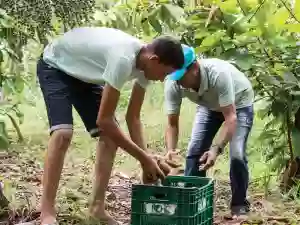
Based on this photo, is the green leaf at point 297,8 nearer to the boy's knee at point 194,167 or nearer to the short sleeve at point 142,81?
the short sleeve at point 142,81

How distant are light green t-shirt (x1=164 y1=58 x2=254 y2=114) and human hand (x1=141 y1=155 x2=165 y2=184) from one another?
0.75 metres

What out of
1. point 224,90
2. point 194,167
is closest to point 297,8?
point 224,90

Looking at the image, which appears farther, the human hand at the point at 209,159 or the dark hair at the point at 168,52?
the human hand at the point at 209,159

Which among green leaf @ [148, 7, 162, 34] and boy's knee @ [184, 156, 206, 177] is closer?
green leaf @ [148, 7, 162, 34]

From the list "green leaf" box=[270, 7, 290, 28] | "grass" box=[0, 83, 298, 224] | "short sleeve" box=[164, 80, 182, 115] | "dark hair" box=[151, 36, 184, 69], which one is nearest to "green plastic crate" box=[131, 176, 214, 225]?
"dark hair" box=[151, 36, 184, 69]

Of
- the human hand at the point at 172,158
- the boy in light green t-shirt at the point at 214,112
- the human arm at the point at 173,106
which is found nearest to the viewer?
the human hand at the point at 172,158

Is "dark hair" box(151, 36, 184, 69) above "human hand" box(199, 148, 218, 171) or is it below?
above

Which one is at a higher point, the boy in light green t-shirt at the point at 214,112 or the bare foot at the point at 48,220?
the boy in light green t-shirt at the point at 214,112

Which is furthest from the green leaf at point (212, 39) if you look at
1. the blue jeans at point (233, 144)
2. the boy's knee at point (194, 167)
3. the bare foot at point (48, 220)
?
the bare foot at point (48, 220)

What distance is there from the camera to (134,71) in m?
3.45

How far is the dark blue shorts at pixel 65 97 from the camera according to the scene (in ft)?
11.6

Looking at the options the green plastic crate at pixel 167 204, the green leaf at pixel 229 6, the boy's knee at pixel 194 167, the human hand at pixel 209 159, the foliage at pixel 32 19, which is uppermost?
the green leaf at pixel 229 6

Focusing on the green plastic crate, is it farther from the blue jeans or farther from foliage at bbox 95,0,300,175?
foliage at bbox 95,0,300,175

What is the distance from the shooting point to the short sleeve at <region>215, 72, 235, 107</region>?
149 inches
